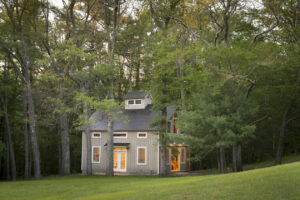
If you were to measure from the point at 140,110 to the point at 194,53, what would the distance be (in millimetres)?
8740

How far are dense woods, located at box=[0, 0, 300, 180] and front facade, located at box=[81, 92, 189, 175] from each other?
2200mm

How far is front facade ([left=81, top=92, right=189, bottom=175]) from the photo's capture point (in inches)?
987

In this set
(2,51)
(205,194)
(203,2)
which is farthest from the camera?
(2,51)

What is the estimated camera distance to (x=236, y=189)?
926cm

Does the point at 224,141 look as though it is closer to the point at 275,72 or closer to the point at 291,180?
the point at 275,72

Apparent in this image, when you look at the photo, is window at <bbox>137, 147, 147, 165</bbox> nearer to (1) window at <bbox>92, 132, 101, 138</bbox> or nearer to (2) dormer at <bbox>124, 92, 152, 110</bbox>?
(2) dormer at <bbox>124, 92, 152, 110</bbox>

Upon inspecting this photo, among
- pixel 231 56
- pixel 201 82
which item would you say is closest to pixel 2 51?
pixel 201 82

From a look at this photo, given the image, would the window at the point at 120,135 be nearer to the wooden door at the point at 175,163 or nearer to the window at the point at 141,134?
the window at the point at 141,134

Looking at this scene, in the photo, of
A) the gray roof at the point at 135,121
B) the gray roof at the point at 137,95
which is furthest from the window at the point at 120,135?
the gray roof at the point at 137,95

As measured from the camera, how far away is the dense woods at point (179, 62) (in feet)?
60.2

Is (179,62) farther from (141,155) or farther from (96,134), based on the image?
(96,134)

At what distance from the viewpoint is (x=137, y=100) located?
27594mm

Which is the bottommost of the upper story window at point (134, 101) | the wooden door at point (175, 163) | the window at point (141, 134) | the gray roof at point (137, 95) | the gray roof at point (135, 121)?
the wooden door at point (175, 163)

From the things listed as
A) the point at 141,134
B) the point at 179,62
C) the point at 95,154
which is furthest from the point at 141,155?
the point at 179,62
